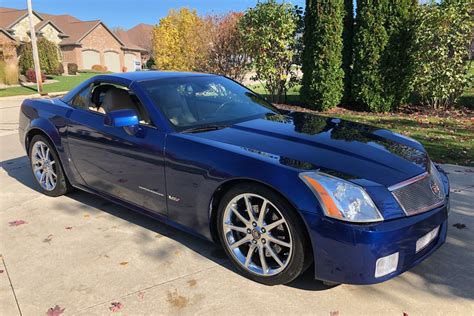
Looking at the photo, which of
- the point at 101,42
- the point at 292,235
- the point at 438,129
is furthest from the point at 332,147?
the point at 101,42

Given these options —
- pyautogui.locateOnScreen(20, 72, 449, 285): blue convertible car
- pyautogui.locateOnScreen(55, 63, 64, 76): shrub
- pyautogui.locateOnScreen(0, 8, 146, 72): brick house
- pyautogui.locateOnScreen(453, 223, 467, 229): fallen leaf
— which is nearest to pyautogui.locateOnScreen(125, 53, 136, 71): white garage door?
pyautogui.locateOnScreen(0, 8, 146, 72): brick house

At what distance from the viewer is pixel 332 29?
33.8 ft

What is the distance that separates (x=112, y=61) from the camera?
2216 inches

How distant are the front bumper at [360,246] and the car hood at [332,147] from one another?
326mm

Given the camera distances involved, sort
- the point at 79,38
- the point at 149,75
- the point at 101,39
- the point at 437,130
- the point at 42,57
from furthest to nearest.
Answer: the point at 101,39
the point at 79,38
the point at 42,57
the point at 437,130
the point at 149,75

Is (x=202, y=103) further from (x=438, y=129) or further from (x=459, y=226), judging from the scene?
(x=438, y=129)

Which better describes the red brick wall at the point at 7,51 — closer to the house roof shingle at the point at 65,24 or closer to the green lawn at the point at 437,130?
the house roof shingle at the point at 65,24

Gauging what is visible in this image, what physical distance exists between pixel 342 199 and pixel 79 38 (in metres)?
53.9

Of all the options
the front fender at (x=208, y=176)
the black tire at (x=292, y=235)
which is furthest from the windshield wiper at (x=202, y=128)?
the black tire at (x=292, y=235)

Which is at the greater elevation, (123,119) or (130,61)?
(130,61)

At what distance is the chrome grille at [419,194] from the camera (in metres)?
2.58

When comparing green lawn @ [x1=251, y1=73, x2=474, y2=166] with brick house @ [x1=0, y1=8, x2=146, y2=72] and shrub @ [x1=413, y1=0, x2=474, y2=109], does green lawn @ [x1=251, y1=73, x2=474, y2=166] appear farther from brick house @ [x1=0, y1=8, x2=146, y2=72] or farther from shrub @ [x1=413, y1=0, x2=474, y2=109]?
brick house @ [x1=0, y1=8, x2=146, y2=72]

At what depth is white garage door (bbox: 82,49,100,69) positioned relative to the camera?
5190cm

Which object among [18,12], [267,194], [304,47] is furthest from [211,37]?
[18,12]
